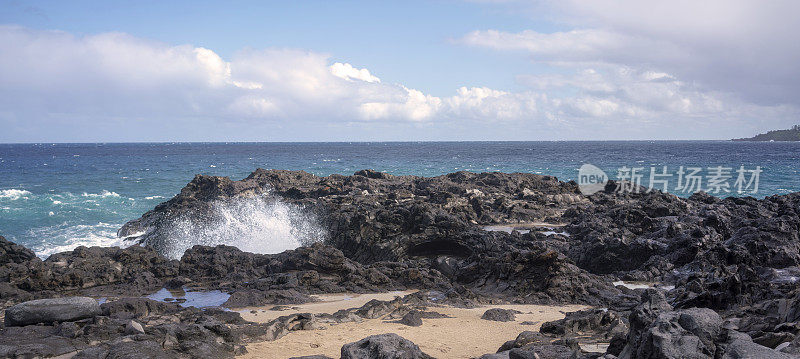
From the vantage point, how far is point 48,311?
8555 millimetres

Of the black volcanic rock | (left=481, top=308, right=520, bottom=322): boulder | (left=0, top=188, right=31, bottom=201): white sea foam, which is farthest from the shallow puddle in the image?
(left=0, top=188, right=31, bottom=201): white sea foam

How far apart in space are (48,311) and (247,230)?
1171cm

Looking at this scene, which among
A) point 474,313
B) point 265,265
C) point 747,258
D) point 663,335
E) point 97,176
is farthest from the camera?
point 97,176

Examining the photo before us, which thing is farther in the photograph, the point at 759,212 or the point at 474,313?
the point at 759,212

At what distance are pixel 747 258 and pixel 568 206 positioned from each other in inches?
485

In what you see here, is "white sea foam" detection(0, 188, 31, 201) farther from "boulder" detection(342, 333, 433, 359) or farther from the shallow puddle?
"boulder" detection(342, 333, 433, 359)

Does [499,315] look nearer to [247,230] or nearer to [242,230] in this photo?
[247,230]

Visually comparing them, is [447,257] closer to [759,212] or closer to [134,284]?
[134,284]

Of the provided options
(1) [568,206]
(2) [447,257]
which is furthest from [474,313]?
(1) [568,206]

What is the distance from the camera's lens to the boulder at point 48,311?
27.9 ft

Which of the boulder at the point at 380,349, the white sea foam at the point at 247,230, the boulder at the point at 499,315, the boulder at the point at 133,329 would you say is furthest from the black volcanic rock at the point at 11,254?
the boulder at the point at 380,349

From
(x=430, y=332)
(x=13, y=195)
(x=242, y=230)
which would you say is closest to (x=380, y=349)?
(x=430, y=332)

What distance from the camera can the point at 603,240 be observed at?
1484cm

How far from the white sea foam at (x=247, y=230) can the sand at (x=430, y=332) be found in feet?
26.8
